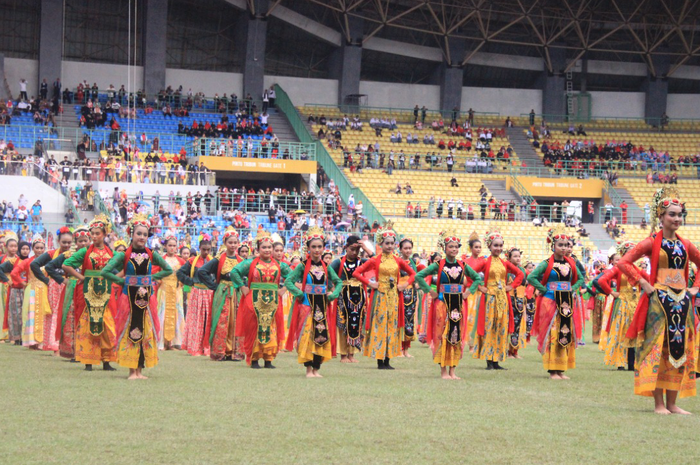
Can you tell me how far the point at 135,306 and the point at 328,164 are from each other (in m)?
33.8

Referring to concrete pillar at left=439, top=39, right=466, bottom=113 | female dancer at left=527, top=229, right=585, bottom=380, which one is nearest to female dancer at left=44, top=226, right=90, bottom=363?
female dancer at left=527, top=229, right=585, bottom=380

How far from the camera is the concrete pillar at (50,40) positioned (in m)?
48.8

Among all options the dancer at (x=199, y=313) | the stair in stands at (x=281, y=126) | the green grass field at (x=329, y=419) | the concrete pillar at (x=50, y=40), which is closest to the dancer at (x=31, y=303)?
the dancer at (x=199, y=313)

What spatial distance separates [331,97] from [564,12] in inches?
534

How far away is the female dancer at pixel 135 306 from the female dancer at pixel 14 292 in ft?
19.3

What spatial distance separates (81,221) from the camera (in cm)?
3117

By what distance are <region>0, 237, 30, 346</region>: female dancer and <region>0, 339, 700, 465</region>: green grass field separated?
4433 millimetres

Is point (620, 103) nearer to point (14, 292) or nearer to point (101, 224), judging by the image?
point (14, 292)

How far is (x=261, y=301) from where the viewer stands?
1414 cm

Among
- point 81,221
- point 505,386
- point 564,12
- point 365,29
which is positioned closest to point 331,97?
point 365,29

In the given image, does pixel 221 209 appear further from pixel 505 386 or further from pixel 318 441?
pixel 318 441

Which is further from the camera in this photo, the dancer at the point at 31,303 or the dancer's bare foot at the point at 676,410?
the dancer at the point at 31,303

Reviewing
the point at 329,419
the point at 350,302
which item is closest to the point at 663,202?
the point at 329,419

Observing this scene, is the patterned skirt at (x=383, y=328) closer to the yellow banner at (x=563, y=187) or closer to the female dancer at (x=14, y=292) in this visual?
the female dancer at (x=14, y=292)
